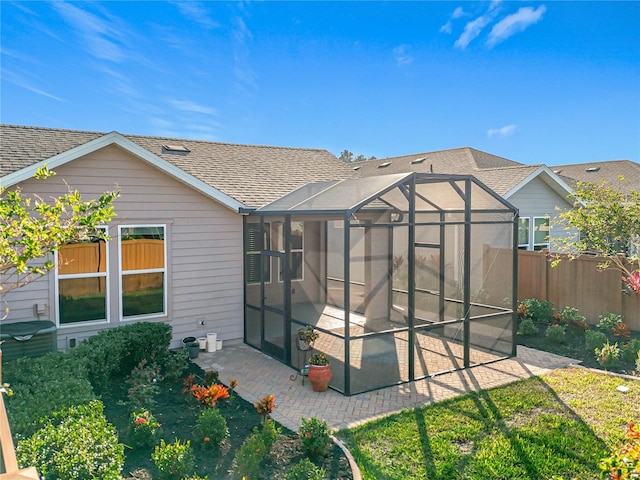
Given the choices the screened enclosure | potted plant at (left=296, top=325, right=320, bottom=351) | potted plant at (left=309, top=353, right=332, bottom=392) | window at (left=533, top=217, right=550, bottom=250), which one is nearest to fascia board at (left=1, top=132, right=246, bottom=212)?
the screened enclosure

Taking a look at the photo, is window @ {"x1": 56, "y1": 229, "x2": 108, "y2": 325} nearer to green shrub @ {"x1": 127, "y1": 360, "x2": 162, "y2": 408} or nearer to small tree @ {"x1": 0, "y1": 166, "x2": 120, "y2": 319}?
green shrub @ {"x1": 127, "y1": 360, "x2": 162, "y2": 408}

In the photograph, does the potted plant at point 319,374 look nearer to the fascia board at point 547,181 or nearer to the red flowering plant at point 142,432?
the red flowering plant at point 142,432

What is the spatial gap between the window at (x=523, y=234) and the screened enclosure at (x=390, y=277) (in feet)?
18.7

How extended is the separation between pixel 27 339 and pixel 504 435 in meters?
7.34

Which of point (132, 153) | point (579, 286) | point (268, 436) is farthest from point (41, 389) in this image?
point (579, 286)

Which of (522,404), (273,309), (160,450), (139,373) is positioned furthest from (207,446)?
(522,404)

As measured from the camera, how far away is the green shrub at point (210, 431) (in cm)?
534

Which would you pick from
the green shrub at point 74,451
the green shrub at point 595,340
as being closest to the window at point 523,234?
the green shrub at point 595,340

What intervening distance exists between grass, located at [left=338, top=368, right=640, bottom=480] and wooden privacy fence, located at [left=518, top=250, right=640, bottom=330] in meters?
3.49

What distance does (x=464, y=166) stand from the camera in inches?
688

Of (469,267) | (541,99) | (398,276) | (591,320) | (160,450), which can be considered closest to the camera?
(160,450)

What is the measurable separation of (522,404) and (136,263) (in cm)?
740

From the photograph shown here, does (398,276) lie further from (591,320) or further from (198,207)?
(591,320)

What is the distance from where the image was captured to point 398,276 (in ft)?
26.2
